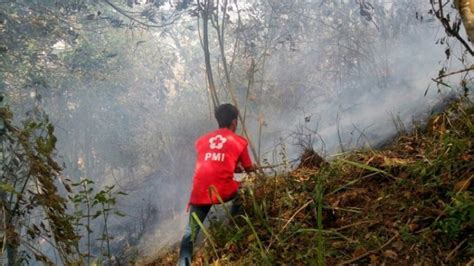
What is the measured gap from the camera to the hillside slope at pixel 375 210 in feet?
6.64

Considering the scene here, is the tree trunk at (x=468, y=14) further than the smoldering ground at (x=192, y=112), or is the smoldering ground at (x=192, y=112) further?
the smoldering ground at (x=192, y=112)

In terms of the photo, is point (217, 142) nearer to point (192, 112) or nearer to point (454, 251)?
Result: point (454, 251)

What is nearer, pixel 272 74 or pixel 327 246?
pixel 327 246

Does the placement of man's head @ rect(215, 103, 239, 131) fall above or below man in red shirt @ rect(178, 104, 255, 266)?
above

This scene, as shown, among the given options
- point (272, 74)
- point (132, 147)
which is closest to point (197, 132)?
point (272, 74)

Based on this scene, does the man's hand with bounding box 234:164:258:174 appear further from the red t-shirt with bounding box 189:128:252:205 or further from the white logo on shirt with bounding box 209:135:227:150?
the white logo on shirt with bounding box 209:135:227:150

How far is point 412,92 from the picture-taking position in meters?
7.61

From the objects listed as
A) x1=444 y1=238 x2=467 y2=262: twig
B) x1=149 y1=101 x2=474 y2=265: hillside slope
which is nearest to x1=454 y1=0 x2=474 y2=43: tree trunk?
x1=149 y1=101 x2=474 y2=265: hillside slope

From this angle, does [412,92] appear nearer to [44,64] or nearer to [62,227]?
[62,227]

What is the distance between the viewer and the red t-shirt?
3402 mm

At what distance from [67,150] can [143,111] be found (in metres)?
3.34

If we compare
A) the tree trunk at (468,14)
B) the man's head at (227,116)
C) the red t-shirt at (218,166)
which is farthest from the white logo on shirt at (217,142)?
the tree trunk at (468,14)

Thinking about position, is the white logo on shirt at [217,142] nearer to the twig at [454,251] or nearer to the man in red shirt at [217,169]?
the man in red shirt at [217,169]

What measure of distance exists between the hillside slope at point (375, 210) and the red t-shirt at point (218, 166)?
7.6 inches
